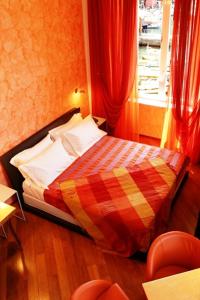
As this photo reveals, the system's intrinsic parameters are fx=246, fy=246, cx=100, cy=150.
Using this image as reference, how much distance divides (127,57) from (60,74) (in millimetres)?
1020

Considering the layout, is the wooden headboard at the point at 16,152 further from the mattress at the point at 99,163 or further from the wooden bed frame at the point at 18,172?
the mattress at the point at 99,163

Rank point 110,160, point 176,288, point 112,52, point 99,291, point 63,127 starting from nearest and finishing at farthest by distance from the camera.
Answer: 1. point 176,288
2. point 99,291
3. point 110,160
4. point 63,127
5. point 112,52

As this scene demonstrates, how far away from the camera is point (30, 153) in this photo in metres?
3.05

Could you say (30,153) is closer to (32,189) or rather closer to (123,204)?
(32,189)

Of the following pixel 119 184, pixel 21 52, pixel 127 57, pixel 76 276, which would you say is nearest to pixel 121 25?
pixel 127 57

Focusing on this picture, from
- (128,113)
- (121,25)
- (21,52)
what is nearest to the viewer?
(21,52)

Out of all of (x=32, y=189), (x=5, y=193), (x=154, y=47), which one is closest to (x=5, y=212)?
(x=5, y=193)

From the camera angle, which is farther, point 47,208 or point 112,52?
point 112,52

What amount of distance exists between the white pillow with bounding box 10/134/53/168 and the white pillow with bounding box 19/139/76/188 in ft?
0.28

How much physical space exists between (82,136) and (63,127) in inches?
14.2

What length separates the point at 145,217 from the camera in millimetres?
2373

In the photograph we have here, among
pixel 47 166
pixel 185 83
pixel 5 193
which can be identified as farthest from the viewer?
pixel 185 83

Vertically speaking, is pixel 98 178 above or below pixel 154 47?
below

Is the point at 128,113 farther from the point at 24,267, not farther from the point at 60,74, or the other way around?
the point at 24,267
